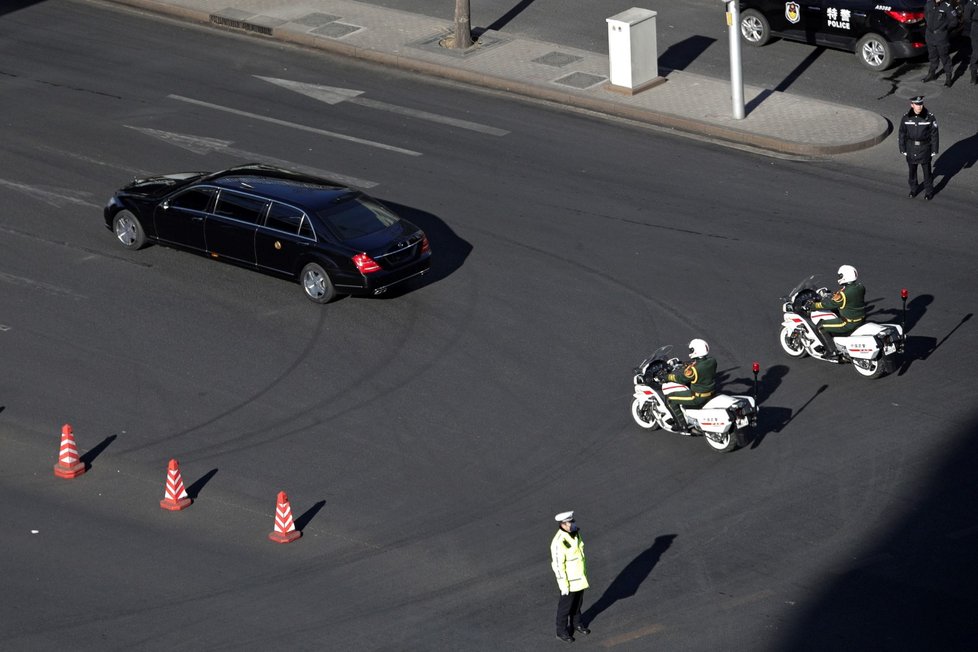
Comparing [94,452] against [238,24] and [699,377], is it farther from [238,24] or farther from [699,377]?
[238,24]

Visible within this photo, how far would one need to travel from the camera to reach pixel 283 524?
53.4ft

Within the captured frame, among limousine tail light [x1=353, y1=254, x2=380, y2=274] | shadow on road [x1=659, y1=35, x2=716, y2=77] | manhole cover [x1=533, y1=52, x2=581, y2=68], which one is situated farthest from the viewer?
shadow on road [x1=659, y1=35, x2=716, y2=77]

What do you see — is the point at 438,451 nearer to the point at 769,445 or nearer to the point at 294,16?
the point at 769,445

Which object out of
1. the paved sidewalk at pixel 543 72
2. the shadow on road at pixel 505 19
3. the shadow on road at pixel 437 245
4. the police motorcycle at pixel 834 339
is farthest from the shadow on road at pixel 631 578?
the shadow on road at pixel 505 19

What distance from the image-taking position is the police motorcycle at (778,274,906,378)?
18.7m

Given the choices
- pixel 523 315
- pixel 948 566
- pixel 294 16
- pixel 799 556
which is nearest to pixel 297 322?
pixel 523 315

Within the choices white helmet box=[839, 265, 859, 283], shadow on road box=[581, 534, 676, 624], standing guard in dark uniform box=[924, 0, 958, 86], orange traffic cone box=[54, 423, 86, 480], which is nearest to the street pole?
standing guard in dark uniform box=[924, 0, 958, 86]

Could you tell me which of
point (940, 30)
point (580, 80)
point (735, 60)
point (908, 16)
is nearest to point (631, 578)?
point (735, 60)

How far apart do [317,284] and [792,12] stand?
1310 centimetres

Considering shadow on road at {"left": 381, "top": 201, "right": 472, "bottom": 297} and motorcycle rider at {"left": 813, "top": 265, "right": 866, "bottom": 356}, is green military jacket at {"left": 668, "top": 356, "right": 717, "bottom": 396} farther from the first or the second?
shadow on road at {"left": 381, "top": 201, "right": 472, "bottom": 297}

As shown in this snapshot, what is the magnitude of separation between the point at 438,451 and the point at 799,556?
4529 mm

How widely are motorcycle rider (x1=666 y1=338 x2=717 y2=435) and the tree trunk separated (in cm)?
1439

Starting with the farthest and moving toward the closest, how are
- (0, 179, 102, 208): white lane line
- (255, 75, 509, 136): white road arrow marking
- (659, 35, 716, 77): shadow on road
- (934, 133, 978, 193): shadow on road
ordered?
1. (659, 35, 716, 77): shadow on road
2. (255, 75, 509, 136): white road arrow marking
3. (934, 133, 978, 193): shadow on road
4. (0, 179, 102, 208): white lane line

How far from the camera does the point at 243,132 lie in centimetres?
2720
